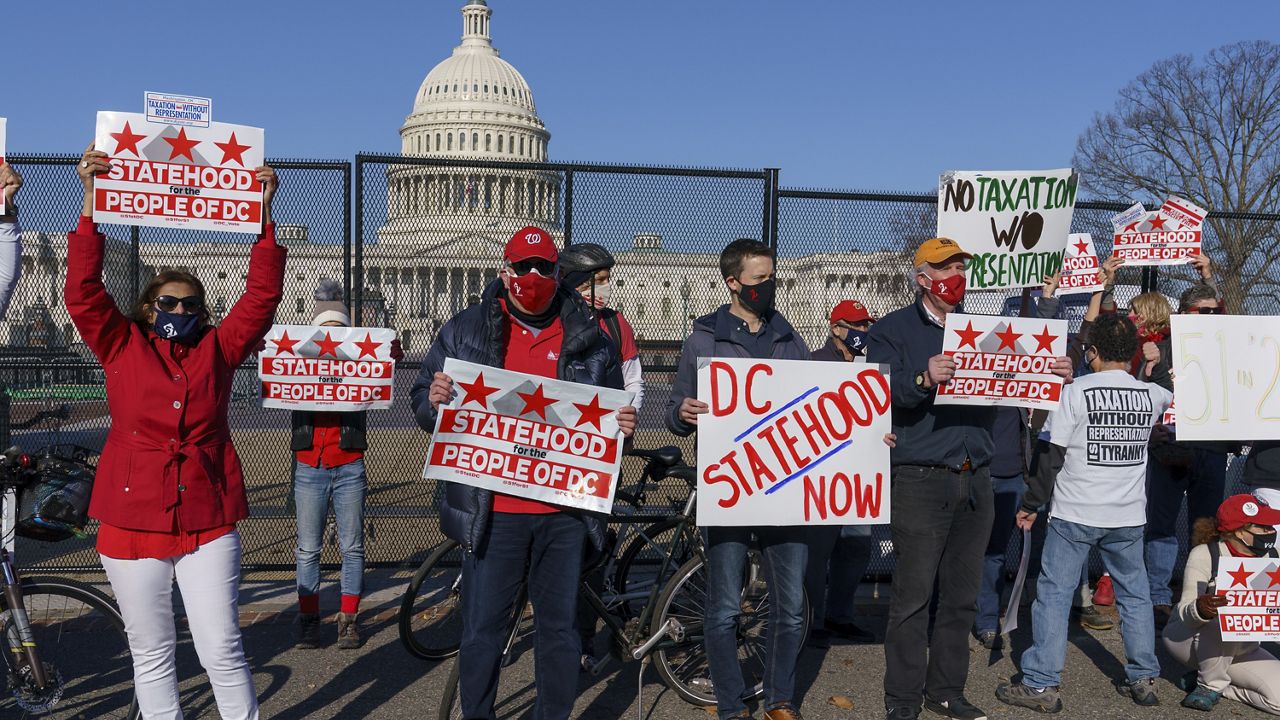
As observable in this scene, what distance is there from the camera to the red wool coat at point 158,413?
3.78 metres

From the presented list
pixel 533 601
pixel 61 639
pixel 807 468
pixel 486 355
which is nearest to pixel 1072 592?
pixel 807 468

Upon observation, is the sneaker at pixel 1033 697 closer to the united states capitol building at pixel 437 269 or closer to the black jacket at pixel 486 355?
the black jacket at pixel 486 355

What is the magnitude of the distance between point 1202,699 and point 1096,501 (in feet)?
3.88

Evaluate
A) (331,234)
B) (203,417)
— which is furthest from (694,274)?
(203,417)

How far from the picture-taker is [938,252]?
482 cm

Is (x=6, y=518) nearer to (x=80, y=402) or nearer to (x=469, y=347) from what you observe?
(x=469, y=347)

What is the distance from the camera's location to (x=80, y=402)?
923 centimetres

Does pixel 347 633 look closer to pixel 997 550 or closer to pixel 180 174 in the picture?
pixel 180 174

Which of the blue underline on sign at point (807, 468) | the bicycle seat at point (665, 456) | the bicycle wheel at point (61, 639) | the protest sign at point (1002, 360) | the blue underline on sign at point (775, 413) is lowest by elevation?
the bicycle wheel at point (61, 639)

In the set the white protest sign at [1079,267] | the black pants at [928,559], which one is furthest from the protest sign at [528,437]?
the white protest sign at [1079,267]

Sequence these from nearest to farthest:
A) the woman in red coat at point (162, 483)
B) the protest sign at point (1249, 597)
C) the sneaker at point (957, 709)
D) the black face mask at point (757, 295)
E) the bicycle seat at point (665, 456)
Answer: the woman in red coat at point (162, 483), the black face mask at point (757, 295), the sneaker at point (957, 709), the protest sign at point (1249, 597), the bicycle seat at point (665, 456)

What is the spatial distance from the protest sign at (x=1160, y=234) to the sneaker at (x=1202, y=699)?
10.9 ft

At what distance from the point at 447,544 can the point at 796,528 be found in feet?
7.05

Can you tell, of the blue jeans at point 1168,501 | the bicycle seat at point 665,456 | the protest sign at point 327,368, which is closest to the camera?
the bicycle seat at point 665,456
